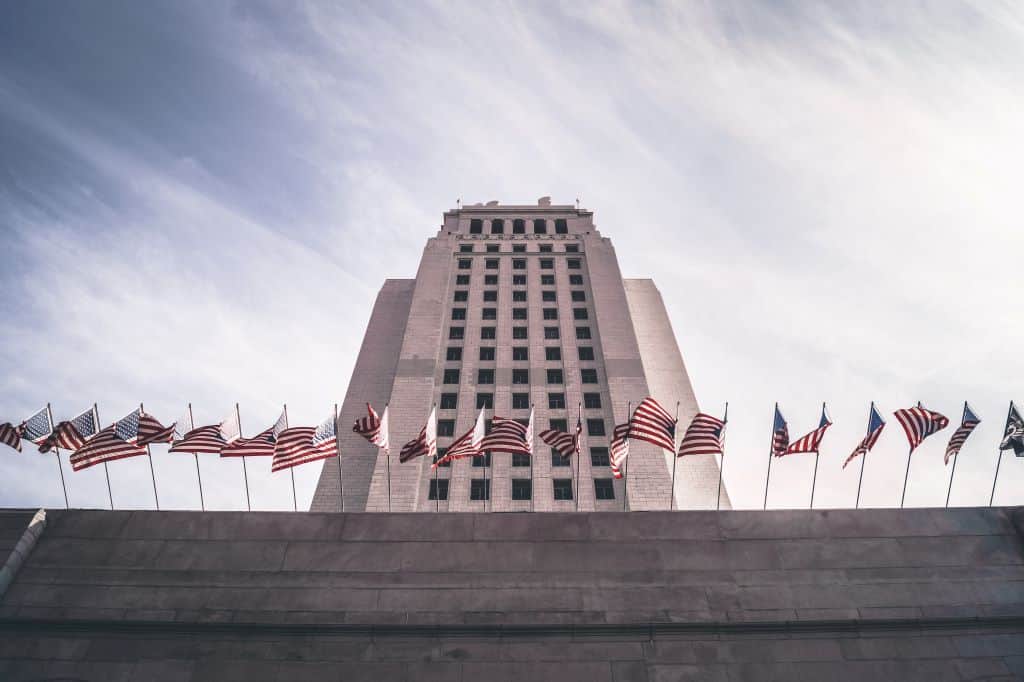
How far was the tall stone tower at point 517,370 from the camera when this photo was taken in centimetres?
3753

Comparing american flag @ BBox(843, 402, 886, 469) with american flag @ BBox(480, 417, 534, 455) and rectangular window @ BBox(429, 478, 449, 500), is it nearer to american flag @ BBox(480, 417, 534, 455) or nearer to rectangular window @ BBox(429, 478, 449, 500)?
american flag @ BBox(480, 417, 534, 455)

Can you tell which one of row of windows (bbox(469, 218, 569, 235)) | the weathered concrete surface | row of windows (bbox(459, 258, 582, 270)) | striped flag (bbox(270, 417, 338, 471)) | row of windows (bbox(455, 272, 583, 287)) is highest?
row of windows (bbox(469, 218, 569, 235))

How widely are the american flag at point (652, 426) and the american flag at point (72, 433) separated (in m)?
18.2

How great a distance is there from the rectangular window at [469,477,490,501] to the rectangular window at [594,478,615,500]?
5.79 meters

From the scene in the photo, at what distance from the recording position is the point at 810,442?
23844 millimetres

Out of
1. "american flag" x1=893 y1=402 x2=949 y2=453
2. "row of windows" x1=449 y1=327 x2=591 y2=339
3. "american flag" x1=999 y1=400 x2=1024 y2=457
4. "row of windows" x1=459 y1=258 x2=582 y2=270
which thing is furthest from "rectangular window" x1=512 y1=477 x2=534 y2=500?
"row of windows" x1=459 y1=258 x2=582 y2=270

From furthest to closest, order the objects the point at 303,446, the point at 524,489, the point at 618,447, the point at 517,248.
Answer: the point at 517,248 < the point at 524,489 < the point at 618,447 < the point at 303,446

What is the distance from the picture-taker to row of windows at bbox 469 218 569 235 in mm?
66500

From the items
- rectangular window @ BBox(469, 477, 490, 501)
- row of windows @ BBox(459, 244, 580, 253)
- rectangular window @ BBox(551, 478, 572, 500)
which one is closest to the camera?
rectangular window @ BBox(551, 478, 572, 500)

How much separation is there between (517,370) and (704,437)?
23.8m

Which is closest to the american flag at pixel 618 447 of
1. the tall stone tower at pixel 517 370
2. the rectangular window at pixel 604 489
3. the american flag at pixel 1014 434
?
the tall stone tower at pixel 517 370

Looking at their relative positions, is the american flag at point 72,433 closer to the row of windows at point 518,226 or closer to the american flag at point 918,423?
the american flag at point 918,423

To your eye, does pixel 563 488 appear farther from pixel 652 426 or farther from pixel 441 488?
pixel 652 426

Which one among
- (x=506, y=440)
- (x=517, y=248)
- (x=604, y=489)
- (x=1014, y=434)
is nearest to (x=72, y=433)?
(x=506, y=440)
